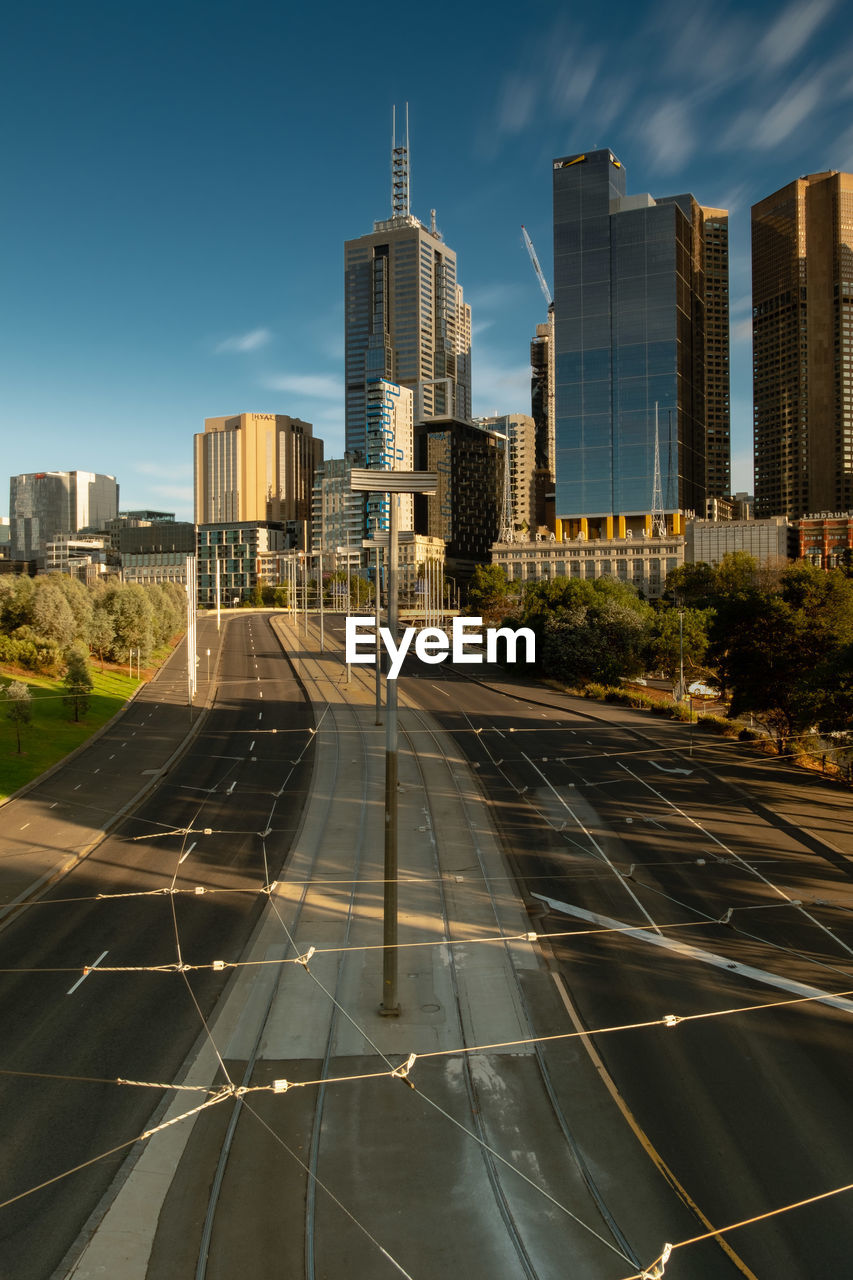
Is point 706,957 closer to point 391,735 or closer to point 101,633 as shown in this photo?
point 391,735

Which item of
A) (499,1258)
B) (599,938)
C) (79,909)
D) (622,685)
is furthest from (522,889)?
(622,685)

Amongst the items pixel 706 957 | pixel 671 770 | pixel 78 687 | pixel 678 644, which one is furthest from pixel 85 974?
pixel 678 644

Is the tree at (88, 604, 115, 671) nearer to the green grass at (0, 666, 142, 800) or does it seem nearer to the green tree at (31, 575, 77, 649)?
the green tree at (31, 575, 77, 649)

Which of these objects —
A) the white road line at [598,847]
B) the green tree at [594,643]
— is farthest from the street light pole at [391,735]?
the green tree at [594,643]

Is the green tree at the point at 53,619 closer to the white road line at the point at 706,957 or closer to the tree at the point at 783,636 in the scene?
the tree at the point at 783,636

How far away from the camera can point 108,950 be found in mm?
22500

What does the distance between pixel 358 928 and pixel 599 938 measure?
6753mm

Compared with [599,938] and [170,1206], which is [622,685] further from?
[170,1206]

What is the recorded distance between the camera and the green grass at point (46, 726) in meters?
44.3

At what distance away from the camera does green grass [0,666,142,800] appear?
44.3m

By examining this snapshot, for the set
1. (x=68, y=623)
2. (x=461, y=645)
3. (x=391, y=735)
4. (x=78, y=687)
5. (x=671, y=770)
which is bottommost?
(x=671, y=770)

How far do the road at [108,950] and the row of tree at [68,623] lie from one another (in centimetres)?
2576

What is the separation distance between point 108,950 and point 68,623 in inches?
2333

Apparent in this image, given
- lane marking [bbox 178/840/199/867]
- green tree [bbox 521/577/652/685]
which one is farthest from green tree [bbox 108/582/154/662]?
lane marking [bbox 178/840/199/867]
